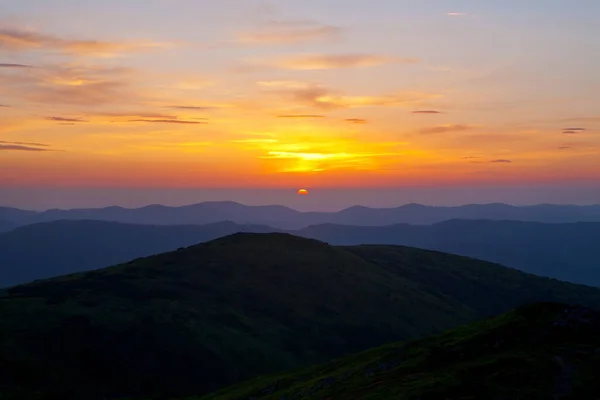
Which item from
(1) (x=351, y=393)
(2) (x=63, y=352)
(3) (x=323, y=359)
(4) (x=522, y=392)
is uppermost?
(4) (x=522, y=392)

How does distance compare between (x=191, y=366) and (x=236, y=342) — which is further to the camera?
(x=236, y=342)

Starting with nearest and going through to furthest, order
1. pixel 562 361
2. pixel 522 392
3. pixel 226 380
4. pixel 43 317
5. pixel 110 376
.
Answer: pixel 522 392 → pixel 562 361 → pixel 110 376 → pixel 226 380 → pixel 43 317

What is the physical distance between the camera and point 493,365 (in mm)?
61594

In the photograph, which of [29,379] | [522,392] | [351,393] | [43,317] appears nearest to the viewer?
[522,392]

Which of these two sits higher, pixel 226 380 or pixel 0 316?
pixel 0 316

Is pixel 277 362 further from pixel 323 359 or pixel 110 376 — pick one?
pixel 110 376

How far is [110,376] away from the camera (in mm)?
142000

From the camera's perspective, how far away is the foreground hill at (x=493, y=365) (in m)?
56.3

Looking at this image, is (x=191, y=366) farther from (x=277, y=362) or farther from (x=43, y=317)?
(x=43, y=317)

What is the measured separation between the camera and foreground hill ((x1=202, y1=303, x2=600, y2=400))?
185 ft

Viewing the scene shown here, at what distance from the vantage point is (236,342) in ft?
573

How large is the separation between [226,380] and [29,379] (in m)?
48.8

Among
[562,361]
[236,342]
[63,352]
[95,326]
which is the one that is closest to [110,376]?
[63,352]

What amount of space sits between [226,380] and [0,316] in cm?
6678
